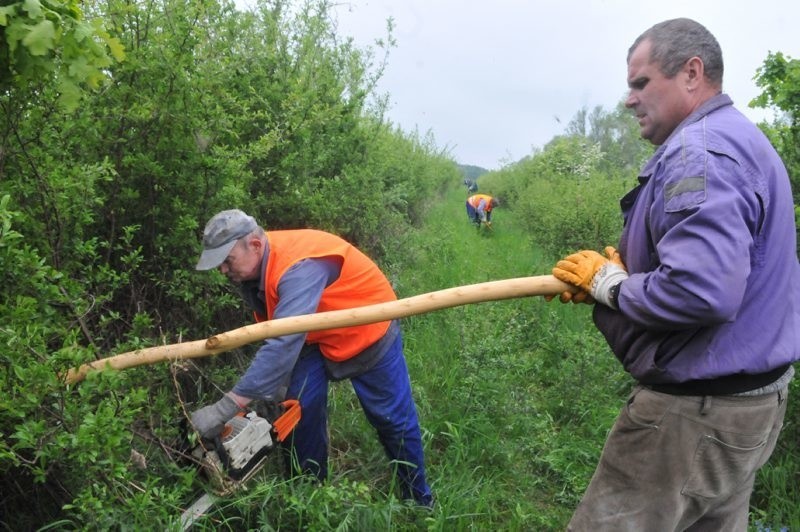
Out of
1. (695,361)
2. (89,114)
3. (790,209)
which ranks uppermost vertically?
(89,114)

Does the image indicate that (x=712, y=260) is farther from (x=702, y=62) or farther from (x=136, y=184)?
(x=136, y=184)

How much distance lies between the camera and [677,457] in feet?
6.60

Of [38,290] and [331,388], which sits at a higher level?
[38,290]

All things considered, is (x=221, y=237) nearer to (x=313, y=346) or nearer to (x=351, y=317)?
(x=313, y=346)

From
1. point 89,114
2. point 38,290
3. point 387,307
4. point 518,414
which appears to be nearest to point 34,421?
point 38,290

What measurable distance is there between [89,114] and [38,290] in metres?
1.14

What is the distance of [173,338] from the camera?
3.84m

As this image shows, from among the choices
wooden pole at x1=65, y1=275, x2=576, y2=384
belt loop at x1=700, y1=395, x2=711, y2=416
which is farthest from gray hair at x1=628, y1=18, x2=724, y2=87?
belt loop at x1=700, y1=395, x2=711, y2=416

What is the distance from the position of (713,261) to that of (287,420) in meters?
2.12

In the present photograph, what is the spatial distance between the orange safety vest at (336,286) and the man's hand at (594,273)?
1218 millimetres

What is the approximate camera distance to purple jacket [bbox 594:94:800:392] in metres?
1.74

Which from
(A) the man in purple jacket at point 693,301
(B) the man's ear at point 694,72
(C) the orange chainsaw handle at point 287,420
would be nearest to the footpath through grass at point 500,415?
(C) the orange chainsaw handle at point 287,420

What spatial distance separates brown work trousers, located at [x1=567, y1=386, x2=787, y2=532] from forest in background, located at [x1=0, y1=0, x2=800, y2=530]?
1.24 meters

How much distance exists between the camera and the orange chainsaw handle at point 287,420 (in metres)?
2.99
